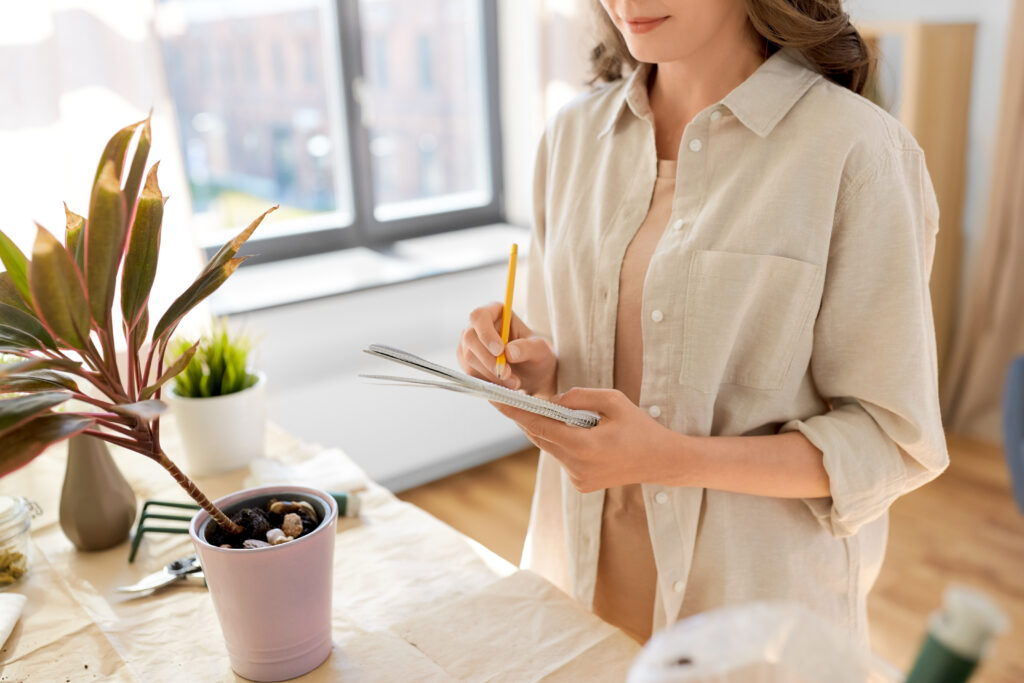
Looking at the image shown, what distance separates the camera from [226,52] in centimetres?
283

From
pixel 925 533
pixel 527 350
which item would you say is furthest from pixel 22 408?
pixel 925 533

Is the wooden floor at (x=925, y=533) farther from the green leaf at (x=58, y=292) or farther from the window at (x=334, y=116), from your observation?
the green leaf at (x=58, y=292)

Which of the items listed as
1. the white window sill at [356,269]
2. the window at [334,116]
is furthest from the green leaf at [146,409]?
the window at [334,116]

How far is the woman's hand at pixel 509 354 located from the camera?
1046mm

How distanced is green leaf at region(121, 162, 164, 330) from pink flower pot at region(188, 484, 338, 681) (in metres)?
0.21

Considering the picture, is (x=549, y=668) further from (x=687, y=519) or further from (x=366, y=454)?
(x=366, y=454)

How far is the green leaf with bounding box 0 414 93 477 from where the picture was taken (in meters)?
Answer: 0.66

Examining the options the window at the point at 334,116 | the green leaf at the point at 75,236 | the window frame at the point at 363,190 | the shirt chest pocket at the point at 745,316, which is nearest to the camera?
the green leaf at the point at 75,236

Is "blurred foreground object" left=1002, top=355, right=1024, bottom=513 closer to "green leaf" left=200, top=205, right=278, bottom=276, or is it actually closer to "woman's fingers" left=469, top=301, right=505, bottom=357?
"woman's fingers" left=469, top=301, right=505, bottom=357

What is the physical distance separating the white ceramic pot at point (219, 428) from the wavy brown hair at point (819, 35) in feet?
2.97

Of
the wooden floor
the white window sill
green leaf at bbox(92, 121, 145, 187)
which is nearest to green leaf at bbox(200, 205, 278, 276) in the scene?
green leaf at bbox(92, 121, 145, 187)

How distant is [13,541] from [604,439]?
2.37 ft

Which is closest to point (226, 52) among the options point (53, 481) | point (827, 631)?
point (53, 481)

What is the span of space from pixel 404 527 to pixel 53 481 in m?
0.61
